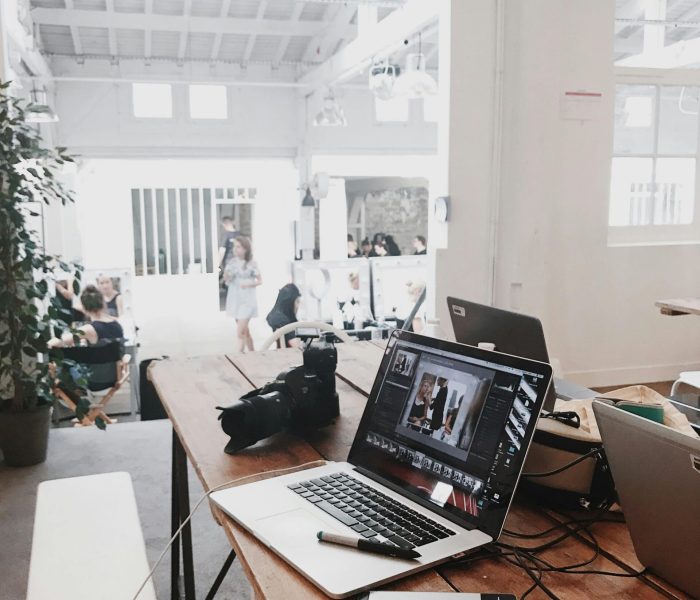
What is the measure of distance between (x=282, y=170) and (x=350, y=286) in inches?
145

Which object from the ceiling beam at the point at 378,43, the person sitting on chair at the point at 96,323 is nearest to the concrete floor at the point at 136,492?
the person sitting on chair at the point at 96,323

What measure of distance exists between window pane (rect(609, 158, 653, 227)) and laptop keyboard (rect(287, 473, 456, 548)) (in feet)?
14.4

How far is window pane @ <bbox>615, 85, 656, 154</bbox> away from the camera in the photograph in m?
5.06

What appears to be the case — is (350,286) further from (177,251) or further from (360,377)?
(360,377)

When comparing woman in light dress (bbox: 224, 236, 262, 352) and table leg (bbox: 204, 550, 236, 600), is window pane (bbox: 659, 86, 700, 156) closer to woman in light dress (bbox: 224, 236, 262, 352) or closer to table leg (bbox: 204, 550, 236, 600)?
table leg (bbox: 204, 550, 236, 600)

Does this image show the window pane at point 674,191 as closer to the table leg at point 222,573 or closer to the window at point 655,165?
the window at point 655,165

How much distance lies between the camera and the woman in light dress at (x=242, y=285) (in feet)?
28.6

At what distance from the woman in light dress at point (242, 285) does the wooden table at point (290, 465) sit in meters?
6.03

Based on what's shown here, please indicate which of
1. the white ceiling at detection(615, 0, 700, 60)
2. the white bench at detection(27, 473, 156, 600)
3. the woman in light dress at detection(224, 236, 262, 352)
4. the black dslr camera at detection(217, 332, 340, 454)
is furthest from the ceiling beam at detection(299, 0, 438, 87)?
the white bench at detection(27, 473, 156, 600)

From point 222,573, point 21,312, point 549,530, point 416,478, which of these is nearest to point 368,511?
point 416,478

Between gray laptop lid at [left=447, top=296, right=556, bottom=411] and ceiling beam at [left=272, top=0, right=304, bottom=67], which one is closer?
gray laptop lid at [left=447, top=296, right=556, bottom=411]

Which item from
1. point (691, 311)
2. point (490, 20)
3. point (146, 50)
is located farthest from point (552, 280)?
point (146, 50)

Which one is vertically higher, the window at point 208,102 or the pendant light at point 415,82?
the window at point 208,102

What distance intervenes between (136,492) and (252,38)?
27.7ft
